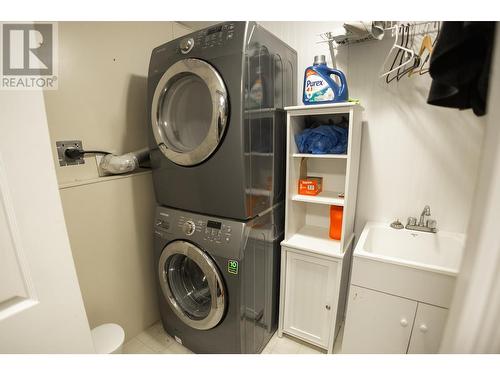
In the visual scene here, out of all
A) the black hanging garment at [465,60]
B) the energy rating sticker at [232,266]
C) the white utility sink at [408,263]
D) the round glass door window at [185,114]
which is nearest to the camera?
the black hanging garment at [465,60]

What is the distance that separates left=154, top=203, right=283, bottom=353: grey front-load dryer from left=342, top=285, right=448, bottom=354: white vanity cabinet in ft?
1.73

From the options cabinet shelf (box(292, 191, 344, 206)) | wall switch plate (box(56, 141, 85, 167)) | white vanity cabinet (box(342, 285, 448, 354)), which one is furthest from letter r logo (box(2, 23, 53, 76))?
white vanity cabinet (box(342, 285, 448, 354))

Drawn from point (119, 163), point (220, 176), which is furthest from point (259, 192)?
point (119, 163)

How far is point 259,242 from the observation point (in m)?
1.38

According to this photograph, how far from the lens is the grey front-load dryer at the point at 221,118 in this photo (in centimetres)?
111

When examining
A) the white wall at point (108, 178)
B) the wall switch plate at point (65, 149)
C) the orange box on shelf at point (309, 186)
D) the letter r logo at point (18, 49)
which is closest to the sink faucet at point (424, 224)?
the orange box on shelf at point (309, 186)

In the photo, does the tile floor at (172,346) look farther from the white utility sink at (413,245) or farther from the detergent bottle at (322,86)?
the detergent bottle at (322,86)

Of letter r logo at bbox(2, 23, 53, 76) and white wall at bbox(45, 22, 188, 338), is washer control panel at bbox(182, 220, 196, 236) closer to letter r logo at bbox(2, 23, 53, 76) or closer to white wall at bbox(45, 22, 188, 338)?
white wall at bbox(45, 22, 188, 338)

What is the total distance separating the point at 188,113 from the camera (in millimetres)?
1394

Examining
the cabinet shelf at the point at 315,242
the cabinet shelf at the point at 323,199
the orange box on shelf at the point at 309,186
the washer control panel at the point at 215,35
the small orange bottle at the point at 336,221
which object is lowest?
the cabinet shelf at the point at 315,242

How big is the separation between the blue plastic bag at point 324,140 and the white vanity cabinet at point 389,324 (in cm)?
81

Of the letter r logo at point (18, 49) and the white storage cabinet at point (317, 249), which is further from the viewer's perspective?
the white storage cabinet at point (317, 249)

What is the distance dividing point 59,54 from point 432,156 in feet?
7.28
